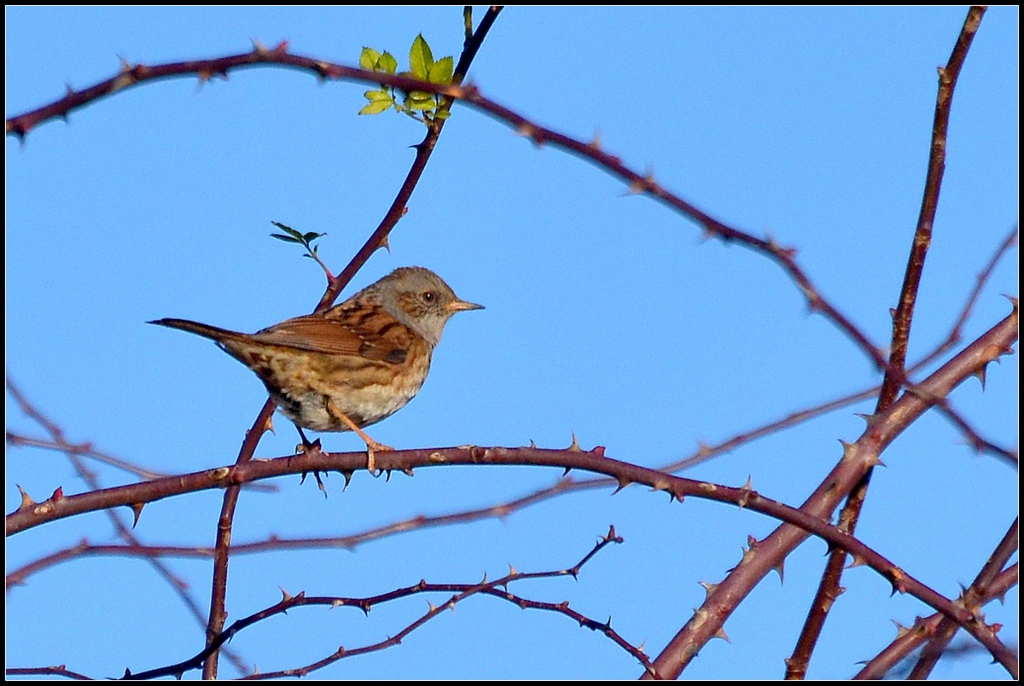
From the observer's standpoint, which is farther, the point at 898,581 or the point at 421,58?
the point at 421,58

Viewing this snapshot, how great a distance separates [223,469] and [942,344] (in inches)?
97.4

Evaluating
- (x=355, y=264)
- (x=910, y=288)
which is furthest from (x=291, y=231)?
(x=910, y=288)

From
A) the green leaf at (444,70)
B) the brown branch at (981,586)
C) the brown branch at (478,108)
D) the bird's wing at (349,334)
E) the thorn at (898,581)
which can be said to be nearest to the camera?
the brown branch at (478,108)

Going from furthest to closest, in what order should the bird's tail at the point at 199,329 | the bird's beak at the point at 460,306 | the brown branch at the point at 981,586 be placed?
the bird's beak at the point at 460,306 → the bird's tail at the point at 199,329 → the brown branch at the point at 981,586

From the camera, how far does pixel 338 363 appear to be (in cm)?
662

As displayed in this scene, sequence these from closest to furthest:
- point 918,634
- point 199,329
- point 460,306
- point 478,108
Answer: point 478,108, point 918,634, point 199,329, point 460,306

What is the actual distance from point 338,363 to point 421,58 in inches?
113

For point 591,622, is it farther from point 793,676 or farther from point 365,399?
point 365,399

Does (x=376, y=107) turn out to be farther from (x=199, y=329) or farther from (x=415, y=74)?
(x=199, y=329)

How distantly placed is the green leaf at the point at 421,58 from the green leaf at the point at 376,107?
16cm

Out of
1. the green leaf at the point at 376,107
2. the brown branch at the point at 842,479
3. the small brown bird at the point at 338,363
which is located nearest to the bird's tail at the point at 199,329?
the small brown bird at the point at 338,363

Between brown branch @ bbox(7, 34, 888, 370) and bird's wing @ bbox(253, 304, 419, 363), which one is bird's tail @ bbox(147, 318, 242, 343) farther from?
brown branch @ bbox(7, 34, 888, 370)

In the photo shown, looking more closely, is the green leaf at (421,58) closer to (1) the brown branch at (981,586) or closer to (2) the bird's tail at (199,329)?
(2) the bird's tail at (199,329)

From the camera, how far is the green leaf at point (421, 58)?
13.2 ft
